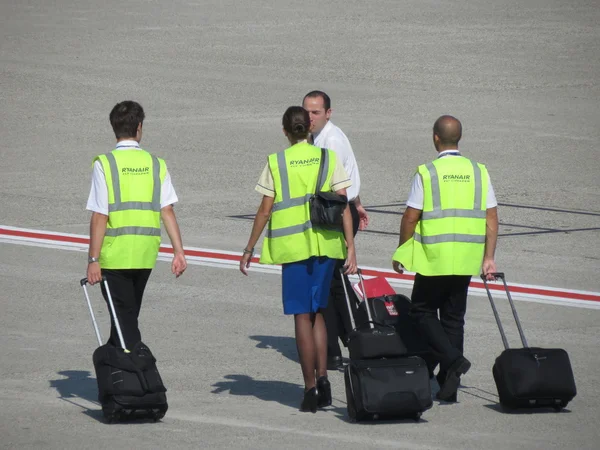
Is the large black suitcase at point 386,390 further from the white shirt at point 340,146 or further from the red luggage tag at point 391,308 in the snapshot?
the white shirt at point 340,146

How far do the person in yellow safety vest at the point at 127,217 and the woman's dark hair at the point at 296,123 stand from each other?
85 centimetres

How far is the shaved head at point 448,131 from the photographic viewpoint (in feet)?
Result: 27.6

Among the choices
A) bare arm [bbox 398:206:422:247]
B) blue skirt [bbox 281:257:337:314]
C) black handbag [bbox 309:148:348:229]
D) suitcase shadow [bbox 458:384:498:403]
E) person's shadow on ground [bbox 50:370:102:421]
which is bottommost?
suitcase shadow [bbox 458:384:498:403]

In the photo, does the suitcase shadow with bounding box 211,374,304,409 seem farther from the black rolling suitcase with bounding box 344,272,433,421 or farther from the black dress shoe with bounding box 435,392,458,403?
the black dress shoe with bounding box 435,392,458,403

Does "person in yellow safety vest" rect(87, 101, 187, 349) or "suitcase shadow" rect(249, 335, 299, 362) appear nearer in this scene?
"person in yellow safety vest" rect(87, 101, 187, 349)

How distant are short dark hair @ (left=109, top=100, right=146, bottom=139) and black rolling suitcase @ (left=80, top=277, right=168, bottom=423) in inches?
53.4

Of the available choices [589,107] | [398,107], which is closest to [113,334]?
[398,107]

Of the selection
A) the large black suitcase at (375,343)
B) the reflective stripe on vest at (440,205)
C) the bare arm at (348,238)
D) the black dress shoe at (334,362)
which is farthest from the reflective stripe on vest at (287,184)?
the black dress shoe at (334,362)

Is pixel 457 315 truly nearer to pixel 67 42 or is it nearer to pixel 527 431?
pixel 527 431

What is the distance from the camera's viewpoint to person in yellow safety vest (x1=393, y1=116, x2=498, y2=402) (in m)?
8.36

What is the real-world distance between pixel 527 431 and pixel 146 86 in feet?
55.3

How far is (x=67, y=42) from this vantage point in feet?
88.8

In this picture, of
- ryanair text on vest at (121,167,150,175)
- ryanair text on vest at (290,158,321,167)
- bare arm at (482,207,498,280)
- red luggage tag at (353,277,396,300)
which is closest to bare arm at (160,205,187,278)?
ryanair text on vest at (121,167,150,175)

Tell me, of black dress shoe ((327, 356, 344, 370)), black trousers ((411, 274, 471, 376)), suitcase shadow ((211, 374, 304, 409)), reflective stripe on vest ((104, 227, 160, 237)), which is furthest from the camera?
black dress shoe ((327, 356, 344, 370))
